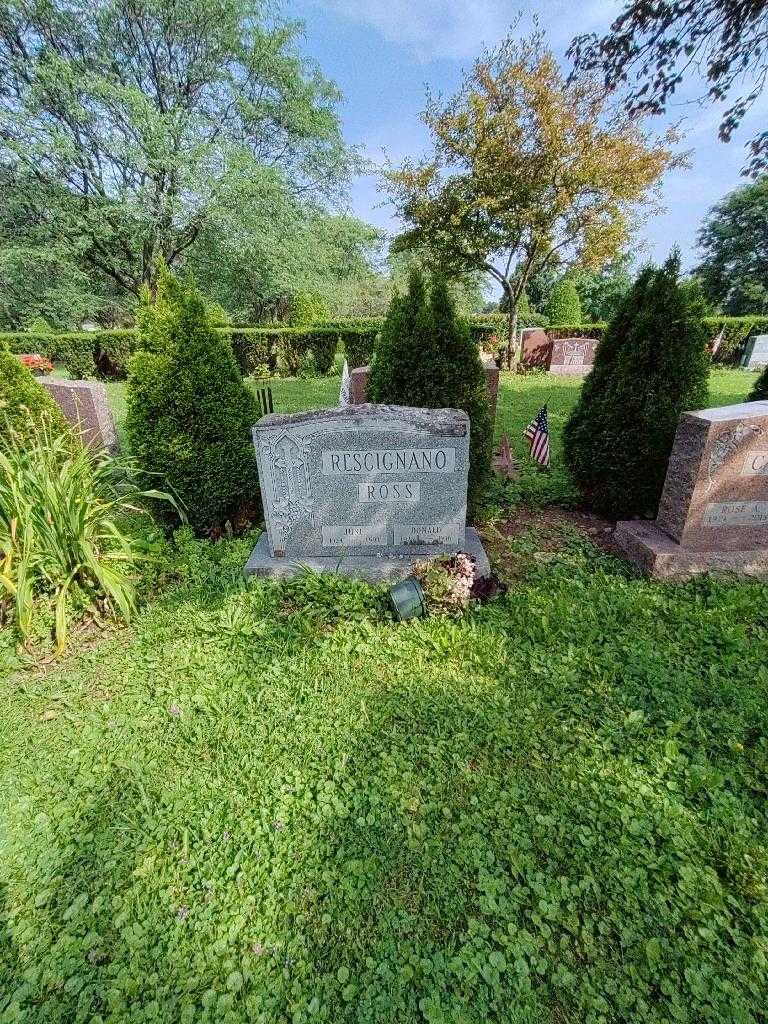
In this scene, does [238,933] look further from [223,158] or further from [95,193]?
[95,193]

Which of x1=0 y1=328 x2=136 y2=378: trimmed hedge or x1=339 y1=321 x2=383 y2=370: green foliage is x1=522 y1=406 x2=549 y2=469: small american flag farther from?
x1=0 y1=328 x2=136 y2=378: trimmed hedge

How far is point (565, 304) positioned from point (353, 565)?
835 inches

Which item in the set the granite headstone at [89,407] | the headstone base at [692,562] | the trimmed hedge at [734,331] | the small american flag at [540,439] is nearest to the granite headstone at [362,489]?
the headstone base at [692,562]

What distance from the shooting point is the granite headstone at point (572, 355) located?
1308 cm

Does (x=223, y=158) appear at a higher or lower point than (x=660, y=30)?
higher

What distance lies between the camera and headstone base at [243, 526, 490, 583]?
334 cm

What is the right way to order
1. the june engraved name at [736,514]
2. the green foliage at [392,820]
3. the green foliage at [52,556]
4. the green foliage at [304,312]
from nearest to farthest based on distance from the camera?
the green foliage at [392,820] < the green foliage at [52,556] < the june engraved name at [736,514] < the green foliage at [304,312]

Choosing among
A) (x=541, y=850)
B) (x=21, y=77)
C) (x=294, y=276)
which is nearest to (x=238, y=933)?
(x=541, y=850)

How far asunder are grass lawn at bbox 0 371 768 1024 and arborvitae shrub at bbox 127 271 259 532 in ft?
3.85

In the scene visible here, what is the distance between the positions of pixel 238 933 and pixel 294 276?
19.0m

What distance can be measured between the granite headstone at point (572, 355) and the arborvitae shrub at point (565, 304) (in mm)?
8315

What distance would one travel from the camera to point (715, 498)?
3.27 meters

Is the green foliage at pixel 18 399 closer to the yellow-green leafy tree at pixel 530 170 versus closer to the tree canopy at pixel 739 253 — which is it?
the yellow-green leafy tree at pixel 530 170

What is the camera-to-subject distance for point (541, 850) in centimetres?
176
